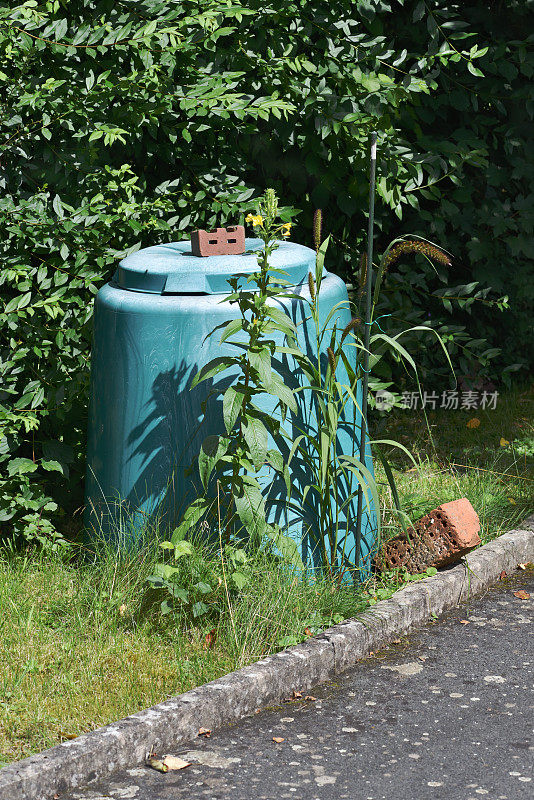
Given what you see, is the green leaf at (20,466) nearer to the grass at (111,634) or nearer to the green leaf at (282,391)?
the grass at (111,634)

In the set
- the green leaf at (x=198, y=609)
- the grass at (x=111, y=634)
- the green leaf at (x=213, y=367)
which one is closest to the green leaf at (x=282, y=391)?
the green leaf at (x=213, y=367)

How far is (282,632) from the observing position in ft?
10.9

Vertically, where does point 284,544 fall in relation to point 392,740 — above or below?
above

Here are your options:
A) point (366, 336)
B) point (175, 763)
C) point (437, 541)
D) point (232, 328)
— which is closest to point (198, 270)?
point (232, 328)

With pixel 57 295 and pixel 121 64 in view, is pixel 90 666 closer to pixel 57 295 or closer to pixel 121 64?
pixel 57 295

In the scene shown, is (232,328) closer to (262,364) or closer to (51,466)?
(262,364)

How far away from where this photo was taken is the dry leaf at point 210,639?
3.27m

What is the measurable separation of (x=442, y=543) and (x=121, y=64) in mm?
2399

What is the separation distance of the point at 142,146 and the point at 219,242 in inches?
46.2

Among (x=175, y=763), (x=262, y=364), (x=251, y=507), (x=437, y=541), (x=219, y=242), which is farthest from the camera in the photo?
(x=437, y=541)

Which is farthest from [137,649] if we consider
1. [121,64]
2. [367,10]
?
[367,10]

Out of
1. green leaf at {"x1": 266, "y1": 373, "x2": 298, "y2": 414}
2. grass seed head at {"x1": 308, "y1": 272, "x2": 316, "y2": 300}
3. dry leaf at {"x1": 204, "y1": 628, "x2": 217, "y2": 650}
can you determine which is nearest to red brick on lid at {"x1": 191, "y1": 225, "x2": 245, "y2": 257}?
grass seed head at {"x1": 308, "y1": 272, "x2": 316, "y2": 300}

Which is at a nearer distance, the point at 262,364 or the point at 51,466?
the point at 262,364

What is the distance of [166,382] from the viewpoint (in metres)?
3.50
